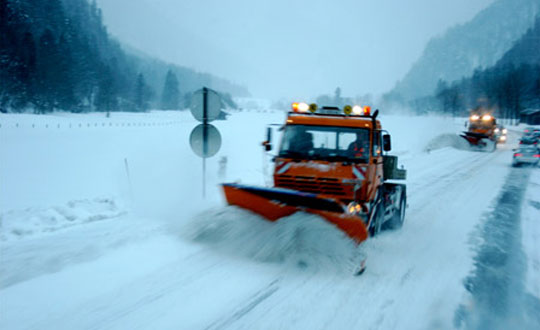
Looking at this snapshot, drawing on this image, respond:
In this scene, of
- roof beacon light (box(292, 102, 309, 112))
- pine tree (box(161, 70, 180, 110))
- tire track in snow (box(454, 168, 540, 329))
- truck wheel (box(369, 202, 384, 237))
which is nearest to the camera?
tire track in snow (box(454, 168, 540, 329))

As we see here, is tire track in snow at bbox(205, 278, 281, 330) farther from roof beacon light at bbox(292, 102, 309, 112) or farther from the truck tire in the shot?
the truck tire

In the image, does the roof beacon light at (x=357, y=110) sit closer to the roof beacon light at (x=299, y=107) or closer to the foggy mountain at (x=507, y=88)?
the roof beacon light at (x=299, y=107)

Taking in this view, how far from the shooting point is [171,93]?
108 m

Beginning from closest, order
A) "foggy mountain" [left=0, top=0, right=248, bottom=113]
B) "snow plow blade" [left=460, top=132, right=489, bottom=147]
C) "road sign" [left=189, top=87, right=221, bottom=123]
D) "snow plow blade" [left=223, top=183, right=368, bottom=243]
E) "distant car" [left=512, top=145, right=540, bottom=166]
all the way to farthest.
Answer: "snow plow blade" [left=223, top=183, right=368, bottom=243], "road sign" [left=189, top=87, right=221, bottom=123], "distant car" [left=512, top=145, right=540, bottom=166], "snow plow blade" [left=460, top=132, right=489, bottom=147], "foggy mountain" [left=0, top=0, right=248, bottom=113]

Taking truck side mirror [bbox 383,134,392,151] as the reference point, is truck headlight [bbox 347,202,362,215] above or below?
below

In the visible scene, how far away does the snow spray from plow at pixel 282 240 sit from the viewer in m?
5.19

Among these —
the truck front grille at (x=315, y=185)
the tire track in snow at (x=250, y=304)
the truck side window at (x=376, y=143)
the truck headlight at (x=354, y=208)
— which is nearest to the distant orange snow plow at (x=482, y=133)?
the truck side window at (x=376, y=143)

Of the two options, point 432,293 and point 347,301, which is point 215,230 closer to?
point 347,301

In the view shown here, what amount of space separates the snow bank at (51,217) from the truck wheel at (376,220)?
17.1 ft

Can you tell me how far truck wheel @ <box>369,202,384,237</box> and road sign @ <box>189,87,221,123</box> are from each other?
4.19m

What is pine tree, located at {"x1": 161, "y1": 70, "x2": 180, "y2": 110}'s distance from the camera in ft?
352

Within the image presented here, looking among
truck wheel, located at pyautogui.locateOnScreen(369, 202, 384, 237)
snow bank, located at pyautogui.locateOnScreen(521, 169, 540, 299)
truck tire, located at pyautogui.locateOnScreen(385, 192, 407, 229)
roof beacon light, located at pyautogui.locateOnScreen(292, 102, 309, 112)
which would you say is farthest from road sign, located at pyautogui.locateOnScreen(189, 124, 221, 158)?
snow bank, located at pyautogui.locateOnScreen(521, 169, 540, 299)

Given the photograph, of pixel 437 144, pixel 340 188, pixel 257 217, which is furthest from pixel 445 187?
pixel 437 144

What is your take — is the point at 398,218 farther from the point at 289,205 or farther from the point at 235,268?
the point at 235,268
